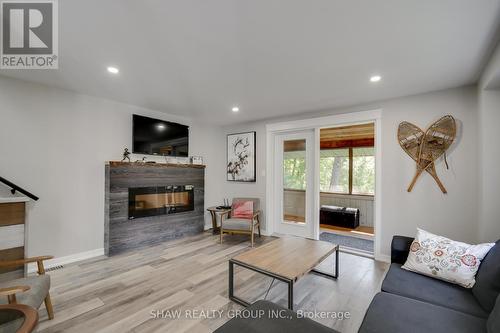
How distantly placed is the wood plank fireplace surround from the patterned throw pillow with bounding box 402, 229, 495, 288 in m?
3.56

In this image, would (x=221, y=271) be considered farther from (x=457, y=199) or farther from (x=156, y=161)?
(x=457, y=199)

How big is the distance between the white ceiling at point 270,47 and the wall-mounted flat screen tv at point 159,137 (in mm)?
716

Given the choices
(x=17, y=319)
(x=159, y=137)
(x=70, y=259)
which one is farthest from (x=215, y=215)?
(x=17, y=319)

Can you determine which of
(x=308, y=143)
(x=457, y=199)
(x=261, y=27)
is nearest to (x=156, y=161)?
(x=308, y=143)

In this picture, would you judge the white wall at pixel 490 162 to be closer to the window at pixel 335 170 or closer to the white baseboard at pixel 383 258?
the white baseboard at pixel 383 258

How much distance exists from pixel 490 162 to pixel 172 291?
12.0ft

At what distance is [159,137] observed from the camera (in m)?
4.06

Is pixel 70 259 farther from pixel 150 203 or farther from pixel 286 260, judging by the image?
pixel 286 260

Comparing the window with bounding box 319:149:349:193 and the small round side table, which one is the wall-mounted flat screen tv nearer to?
the small round side table

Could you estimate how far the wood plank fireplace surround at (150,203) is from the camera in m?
3.38

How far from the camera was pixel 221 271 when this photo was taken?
9.36 feet

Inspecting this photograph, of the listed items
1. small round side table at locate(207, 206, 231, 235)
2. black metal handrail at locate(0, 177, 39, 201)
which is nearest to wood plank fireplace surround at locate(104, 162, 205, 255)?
small round side table at locate(207, 206, 231, 235)

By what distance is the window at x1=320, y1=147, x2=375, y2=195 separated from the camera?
5566 millimetres

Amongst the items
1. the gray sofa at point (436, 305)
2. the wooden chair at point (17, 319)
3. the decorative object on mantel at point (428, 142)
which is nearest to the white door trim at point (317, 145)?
the decorative object on mantel at point (428, 142)
